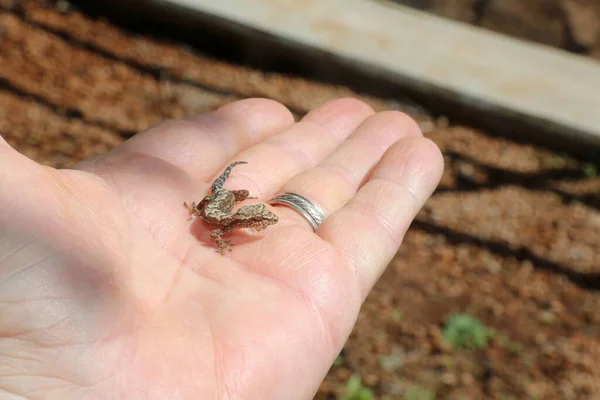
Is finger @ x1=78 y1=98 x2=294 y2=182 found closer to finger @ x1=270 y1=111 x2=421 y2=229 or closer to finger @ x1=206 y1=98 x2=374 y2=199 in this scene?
finger @ x1=206 y1=98 x2=374 y2=199

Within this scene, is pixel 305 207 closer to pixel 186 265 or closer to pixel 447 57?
pixel 186 265

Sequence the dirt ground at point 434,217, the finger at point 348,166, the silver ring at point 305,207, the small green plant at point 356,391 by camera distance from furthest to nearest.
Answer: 1. the dirt ground at point 434,217
2. the small green plant at point 356,391
3. the finger at point 348,166
4. the silver ring at point 305,207

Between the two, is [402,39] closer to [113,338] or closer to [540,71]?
[540,71]

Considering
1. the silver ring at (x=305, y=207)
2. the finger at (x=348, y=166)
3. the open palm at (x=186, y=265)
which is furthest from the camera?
the finger at (x=348, y=166)

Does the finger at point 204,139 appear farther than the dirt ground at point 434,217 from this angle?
No

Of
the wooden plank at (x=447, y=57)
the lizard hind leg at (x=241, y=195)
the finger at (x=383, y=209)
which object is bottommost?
the wooden plank at (x=447, y=57)

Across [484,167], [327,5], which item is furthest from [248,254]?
[327,5]

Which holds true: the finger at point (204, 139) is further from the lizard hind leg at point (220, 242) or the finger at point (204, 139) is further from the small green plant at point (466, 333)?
the small green plant at point (466, 333)

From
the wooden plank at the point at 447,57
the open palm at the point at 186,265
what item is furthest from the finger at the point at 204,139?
the wooden plank at the point at 447,57

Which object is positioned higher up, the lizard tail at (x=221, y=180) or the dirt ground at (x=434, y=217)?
the lizard tail at (x=221, y=180)
